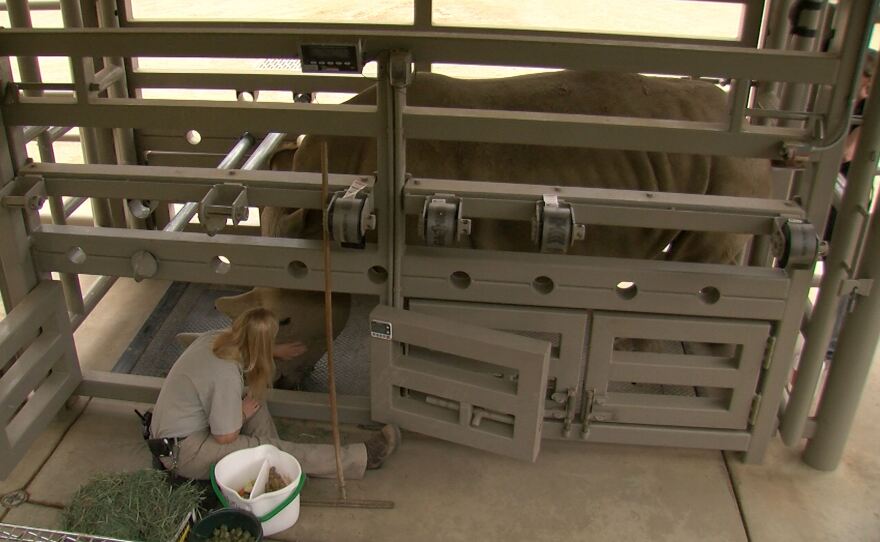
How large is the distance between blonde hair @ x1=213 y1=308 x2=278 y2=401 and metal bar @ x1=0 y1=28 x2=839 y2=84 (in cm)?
99

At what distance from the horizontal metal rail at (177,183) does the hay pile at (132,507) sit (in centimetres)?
112

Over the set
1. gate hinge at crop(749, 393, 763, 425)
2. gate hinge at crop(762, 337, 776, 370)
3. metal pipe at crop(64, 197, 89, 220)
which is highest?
metal pipe at crop(64, 197, 89, 220)

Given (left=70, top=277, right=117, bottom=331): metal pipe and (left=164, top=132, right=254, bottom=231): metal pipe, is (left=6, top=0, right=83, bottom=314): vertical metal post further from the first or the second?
(left=164, top=132, right=254, bottom=231): metal pipe

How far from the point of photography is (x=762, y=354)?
355 cm

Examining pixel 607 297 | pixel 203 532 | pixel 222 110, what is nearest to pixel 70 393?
pixel 203 532

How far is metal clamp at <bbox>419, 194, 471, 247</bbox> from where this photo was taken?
10.4ft

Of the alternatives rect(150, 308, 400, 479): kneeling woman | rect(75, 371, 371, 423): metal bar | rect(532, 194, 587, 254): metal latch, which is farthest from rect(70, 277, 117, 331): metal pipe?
rect(532, 194, 587, 254): metal latch

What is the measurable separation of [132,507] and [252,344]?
0.74 meters

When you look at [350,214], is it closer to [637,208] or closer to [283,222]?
[283,222]

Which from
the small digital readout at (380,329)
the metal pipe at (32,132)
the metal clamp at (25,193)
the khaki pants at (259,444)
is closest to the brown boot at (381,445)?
the khaki pants at (259,444)

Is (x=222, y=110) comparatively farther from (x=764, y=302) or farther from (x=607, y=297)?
(x=764, y=302)

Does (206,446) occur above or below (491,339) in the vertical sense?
below

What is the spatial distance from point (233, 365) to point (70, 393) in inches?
43.3

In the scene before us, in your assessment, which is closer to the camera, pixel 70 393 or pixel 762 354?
pixel 762 354
